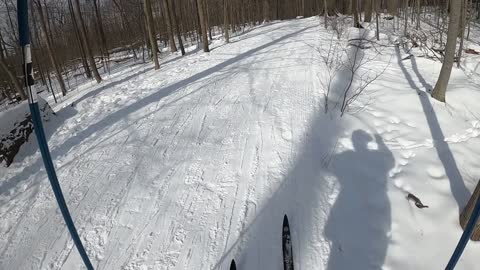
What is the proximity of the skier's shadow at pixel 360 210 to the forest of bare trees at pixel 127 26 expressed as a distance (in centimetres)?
1054

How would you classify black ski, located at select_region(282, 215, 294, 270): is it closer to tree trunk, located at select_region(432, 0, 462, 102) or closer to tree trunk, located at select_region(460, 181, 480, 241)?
tree trunk, located at select_region(460, 181, 480, 241)

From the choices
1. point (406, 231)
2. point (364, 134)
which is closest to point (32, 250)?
point (406, 231)

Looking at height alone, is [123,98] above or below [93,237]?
above

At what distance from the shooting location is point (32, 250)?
374 cm

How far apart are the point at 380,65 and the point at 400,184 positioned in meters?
6.46

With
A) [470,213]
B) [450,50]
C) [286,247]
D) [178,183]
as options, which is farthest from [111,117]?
[450,50]

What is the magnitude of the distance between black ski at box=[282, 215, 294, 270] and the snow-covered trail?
112 millimetres

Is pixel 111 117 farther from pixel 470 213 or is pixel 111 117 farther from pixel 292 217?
pixel 470 213

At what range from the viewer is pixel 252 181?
4453mm

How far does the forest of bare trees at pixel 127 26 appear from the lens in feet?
53.7

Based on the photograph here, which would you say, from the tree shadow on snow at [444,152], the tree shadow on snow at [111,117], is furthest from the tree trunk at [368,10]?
the tree shadow on snow at [444,152]

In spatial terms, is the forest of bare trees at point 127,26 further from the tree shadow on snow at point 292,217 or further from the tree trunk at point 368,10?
the tree shadow on snow at point 292,217

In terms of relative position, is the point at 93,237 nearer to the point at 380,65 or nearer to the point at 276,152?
the point at 276,152

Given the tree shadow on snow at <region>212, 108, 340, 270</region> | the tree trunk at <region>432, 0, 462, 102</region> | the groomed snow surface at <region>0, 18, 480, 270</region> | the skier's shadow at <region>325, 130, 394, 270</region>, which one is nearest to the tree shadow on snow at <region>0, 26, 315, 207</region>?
the groomed snow surface at <region>0, 18, 480, 270</region>
